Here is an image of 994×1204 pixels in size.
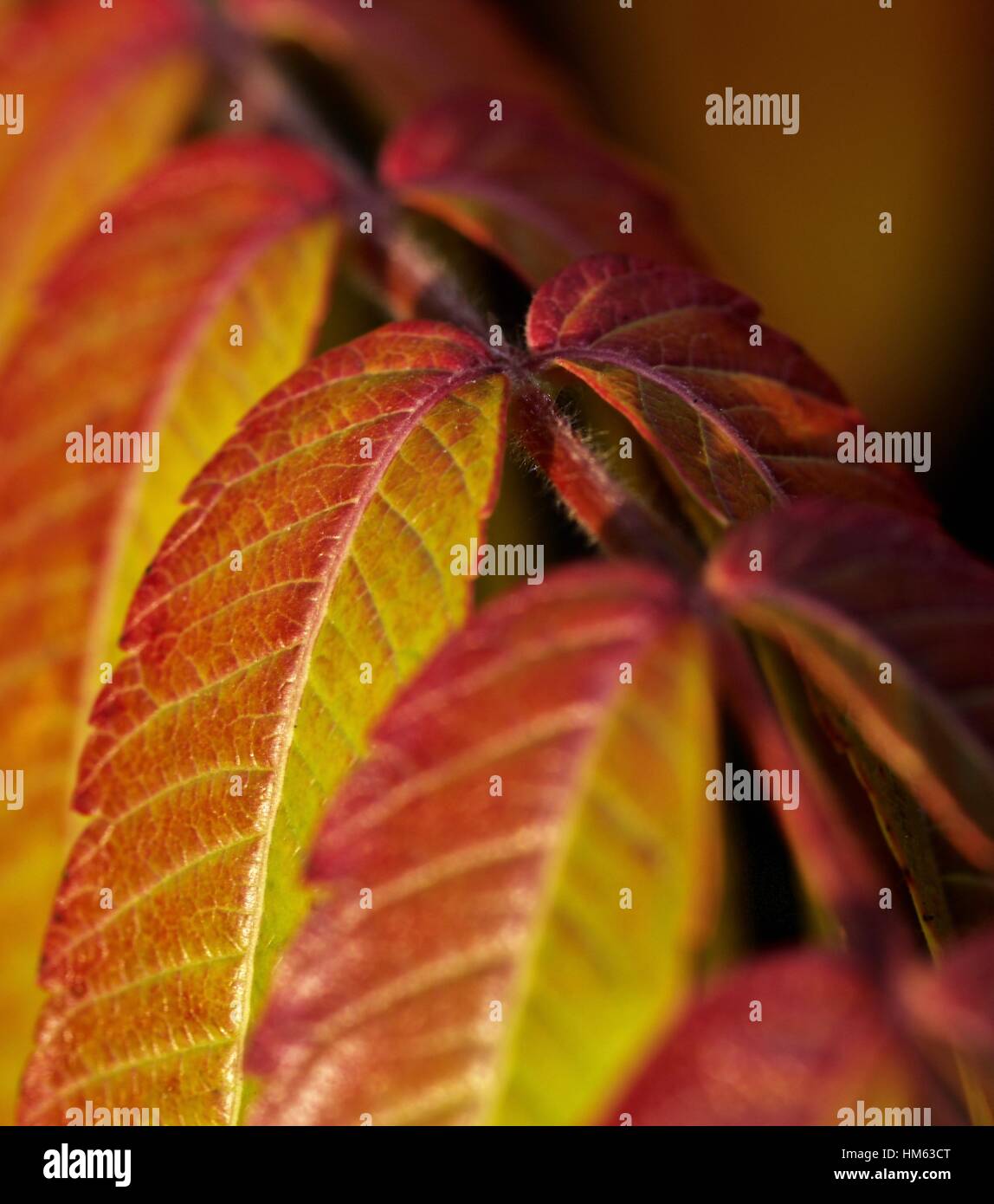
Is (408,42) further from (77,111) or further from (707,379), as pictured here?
(707,379)

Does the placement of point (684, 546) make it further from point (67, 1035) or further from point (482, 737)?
point (67, 1035)

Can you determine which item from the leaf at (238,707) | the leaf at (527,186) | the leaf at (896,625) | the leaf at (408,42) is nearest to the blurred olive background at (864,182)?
the leaf at (408,42)

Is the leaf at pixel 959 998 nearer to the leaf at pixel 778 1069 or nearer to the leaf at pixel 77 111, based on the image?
the leaf at pixel 778 1069

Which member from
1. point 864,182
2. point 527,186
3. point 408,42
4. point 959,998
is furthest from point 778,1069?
point 864,182

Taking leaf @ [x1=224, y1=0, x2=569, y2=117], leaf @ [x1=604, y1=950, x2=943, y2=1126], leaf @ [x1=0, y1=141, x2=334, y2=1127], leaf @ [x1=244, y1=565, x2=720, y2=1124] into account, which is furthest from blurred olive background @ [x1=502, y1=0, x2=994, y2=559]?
leaf @ [x1=604, y1=950, x2=943, y2=1126]
